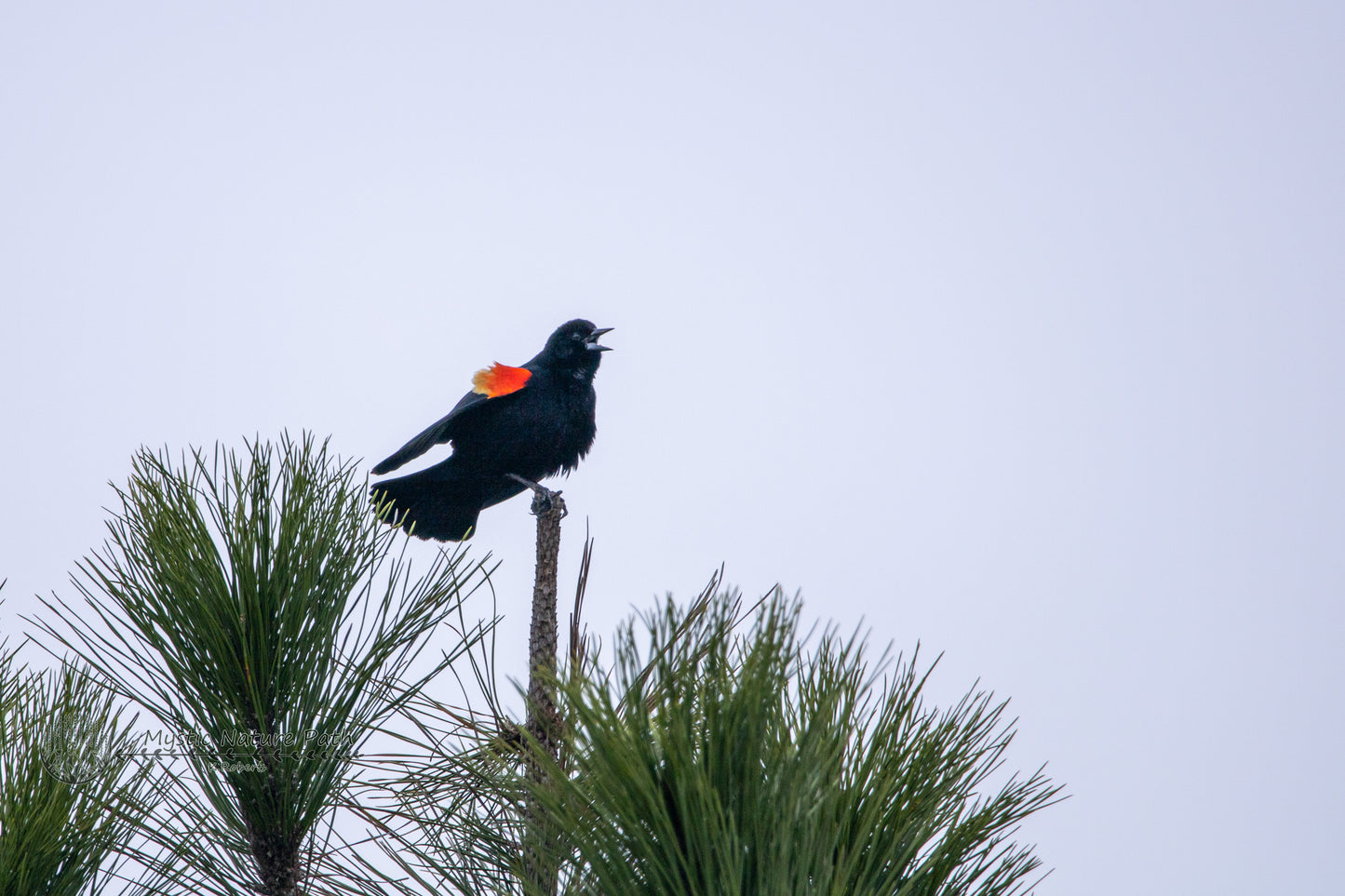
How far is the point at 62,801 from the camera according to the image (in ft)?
5.08

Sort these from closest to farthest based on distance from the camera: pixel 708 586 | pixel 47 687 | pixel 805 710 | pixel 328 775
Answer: pixel 805 710, pixel 328 775, pixel 47 687, pixel 708 586

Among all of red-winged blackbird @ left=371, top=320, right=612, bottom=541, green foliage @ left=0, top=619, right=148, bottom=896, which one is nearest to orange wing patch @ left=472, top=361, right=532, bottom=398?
red-winged blackbird @ left=371, top=320, right=612, bottom=541

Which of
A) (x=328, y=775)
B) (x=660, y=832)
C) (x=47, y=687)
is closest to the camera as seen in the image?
(x=660, y=832)

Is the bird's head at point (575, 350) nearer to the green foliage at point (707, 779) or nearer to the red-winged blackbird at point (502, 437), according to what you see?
the red-winged blackbird at point (502, 437)

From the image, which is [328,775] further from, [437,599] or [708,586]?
[708,586]

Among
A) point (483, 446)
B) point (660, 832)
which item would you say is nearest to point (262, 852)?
point (660, 832)

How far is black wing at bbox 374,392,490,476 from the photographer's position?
14.2 ft

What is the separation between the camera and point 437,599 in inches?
68.5

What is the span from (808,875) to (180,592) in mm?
1022

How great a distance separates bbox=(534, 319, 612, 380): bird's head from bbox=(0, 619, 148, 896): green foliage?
12.2ft

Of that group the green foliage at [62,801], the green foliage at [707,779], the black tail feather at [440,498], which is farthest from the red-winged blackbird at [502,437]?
the green foliage at [707,779]

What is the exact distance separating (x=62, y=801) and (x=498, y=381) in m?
3.50

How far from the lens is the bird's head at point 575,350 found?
5.26 metres

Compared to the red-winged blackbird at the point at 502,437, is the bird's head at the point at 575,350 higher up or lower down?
higher up
